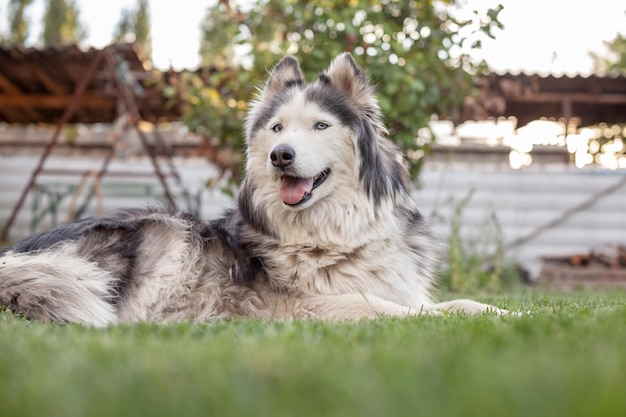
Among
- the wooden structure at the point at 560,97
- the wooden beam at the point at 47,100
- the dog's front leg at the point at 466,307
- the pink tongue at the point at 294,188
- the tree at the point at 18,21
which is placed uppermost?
the tree at the point at 18,21

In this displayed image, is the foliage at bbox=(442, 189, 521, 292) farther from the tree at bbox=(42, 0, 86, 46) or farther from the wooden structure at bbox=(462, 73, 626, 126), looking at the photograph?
the tree at bbox=(42, 0, 86, 46)

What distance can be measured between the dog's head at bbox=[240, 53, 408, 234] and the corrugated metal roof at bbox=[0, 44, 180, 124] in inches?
270

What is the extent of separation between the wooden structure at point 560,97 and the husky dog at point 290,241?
270 inches

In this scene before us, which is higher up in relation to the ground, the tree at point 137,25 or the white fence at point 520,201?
the tree at point 137,25

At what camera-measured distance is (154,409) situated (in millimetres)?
1244

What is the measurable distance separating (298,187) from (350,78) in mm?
853

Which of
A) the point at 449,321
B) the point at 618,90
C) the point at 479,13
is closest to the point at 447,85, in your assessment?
the point at 479,13

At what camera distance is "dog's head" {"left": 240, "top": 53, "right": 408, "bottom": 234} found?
3859 mm

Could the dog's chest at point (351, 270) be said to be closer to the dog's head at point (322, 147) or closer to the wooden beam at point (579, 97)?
the dog's head at point (322, 147)

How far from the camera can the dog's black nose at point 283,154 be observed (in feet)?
12.2

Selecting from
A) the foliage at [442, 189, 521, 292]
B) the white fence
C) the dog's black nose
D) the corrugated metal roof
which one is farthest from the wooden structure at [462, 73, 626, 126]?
the dog's black nose

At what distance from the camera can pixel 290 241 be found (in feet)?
12.9

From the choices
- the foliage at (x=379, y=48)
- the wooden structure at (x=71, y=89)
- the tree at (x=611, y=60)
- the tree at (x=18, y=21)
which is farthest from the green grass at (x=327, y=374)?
the tree at (x=18, y=21)

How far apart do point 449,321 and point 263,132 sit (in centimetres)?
Result: 200
